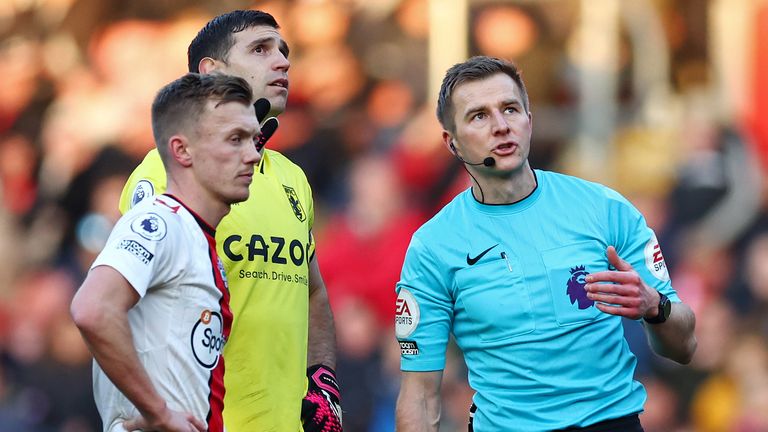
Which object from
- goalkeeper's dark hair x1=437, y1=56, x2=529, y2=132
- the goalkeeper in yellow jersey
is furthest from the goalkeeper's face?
goalkeeper's dark hair x1=437, y1=56, x2=529, y2=132

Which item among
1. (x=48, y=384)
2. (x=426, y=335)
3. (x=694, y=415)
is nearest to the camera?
(x=426, y=335)

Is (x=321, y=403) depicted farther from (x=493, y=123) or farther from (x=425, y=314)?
(x=493, y=123)

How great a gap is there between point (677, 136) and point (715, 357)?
5.20 feet

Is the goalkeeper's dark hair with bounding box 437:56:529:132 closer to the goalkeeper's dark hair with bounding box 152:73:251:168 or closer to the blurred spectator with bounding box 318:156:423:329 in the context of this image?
the goalkeeper's dark hair with bounding box 152:73:251:168

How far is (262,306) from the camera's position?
180 inches

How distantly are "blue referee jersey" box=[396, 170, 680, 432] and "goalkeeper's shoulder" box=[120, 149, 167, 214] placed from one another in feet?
3.23

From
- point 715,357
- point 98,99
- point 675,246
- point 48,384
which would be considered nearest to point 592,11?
point 675,246

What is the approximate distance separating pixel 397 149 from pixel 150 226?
553cm

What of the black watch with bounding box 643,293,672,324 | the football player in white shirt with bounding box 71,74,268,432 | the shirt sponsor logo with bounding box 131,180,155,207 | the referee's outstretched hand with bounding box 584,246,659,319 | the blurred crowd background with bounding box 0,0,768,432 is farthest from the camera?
the blurred crowd background with bounding box 0,0,768,432

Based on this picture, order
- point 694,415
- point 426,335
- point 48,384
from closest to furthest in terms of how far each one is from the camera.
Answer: point 426,335, point 694,415, point 48,384

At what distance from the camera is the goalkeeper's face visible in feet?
15.8

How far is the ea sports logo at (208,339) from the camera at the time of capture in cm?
379

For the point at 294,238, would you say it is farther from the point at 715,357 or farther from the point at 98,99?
the point at 98,99

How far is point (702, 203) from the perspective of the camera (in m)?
8.95
